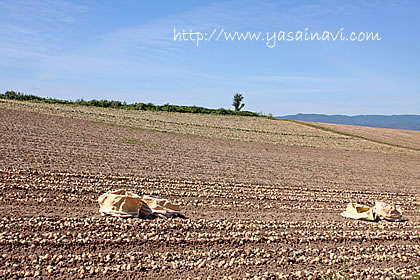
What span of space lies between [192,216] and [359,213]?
16.1ft

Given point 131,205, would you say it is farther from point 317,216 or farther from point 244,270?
point 317,216

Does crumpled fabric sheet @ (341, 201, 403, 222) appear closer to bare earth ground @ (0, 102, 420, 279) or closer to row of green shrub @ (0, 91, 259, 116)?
bare earth ground @ (0, 102, 420, 279)

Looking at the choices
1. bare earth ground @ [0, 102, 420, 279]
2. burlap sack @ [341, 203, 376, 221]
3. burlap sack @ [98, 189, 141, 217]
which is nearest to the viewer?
bare earth ground @ [0, 102, 420, 279]

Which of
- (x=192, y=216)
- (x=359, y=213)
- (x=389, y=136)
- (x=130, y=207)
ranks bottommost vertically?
(x=359, y=213)

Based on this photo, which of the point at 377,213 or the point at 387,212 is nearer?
the point at 387,212

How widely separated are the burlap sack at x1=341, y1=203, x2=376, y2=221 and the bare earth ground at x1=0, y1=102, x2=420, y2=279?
1.09 feet

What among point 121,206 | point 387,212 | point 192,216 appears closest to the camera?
point 121,206

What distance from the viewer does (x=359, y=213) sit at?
11.4m

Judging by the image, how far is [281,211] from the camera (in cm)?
1127

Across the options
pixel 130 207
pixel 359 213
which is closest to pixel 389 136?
pixel 359 213

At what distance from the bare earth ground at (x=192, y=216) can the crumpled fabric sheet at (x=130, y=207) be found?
0.96ft

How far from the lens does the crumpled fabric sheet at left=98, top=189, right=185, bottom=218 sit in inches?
358

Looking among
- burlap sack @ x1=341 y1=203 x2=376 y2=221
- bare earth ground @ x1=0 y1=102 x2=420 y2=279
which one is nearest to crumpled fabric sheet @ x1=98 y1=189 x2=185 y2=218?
bare earth ground @ x1=0 y1=102 x2=420 y2=279

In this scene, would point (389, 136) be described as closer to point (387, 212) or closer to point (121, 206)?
point (387, 212)
